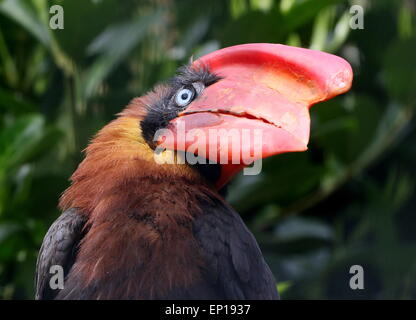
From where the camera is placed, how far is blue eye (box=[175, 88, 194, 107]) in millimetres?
1672

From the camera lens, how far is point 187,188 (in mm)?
1589

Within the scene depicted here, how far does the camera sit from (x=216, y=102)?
1596 mm

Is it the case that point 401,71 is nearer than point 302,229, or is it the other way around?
point 401,71

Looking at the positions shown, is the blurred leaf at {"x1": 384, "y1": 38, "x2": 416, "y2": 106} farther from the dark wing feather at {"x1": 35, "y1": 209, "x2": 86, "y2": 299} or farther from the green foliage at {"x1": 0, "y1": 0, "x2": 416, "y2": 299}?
the dark wing feather at {"x1": 35, "y1": 209, "x2": 86, "y2": 299}

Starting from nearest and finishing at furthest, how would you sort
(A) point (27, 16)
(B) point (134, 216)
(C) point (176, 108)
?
(B) point (134, 216) < (C) point (176, 108) < (A) point (27, 16)

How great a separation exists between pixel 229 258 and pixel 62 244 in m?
0.34

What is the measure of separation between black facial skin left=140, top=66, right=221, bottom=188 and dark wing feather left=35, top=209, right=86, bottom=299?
0.75 ft

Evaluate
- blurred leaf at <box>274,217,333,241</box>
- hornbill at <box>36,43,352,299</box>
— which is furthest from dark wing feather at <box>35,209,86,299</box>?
blurred leaf at <box>274,217,333,241</box>

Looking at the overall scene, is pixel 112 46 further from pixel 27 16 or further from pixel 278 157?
pixel 278 157

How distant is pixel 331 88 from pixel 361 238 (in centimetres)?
155

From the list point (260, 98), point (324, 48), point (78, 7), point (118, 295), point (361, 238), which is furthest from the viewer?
point (361, 238)

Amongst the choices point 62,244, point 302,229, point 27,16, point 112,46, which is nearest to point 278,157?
point 302,229

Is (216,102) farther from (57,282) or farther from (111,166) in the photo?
(57,282)
